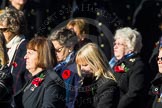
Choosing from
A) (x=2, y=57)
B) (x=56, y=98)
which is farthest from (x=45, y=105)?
(x=2, y=57)

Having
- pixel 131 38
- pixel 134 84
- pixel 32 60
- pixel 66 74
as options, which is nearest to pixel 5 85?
pixel 32 60

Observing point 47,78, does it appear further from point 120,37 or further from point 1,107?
point 120,37

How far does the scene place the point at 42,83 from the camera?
20.7ft

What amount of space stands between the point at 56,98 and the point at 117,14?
12.8 ft

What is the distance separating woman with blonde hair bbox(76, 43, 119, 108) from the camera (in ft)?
22.1

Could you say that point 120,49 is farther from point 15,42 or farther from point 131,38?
point 15,42

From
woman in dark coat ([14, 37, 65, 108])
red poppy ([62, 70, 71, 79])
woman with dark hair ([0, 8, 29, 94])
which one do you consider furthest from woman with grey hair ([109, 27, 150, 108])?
woman in dark coat ([14, 37, 65, 108])

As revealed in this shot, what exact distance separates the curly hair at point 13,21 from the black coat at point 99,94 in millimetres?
1166

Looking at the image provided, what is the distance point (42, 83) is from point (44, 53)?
33 centimetres

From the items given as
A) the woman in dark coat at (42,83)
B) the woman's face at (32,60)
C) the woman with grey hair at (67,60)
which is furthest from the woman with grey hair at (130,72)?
the woman's face at (32,60)

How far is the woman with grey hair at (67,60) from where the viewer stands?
272 inches

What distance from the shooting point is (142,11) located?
32.6ft

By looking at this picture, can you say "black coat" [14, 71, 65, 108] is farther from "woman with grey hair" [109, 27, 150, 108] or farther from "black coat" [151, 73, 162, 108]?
"woman with grey hair" [109, 27, 150, 108]

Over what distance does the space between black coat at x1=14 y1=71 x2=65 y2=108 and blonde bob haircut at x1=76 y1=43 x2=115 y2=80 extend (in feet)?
1.73
